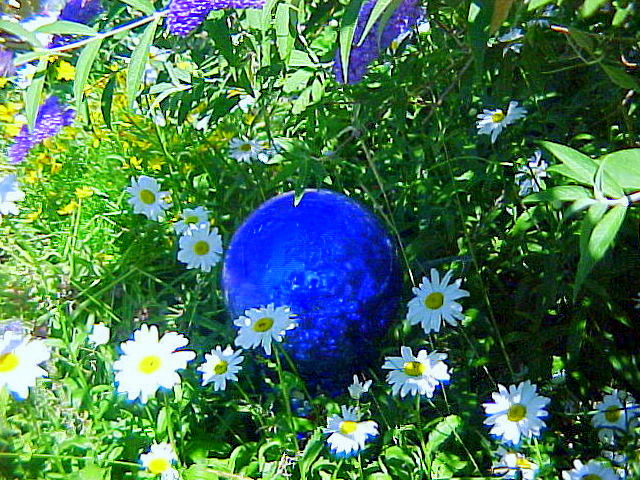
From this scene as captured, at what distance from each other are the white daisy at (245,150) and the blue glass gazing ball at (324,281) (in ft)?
1.42

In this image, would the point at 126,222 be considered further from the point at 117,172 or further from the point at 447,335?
the point at 447,335

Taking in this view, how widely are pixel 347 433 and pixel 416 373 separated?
0.47 feet

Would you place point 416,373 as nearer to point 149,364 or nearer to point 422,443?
point 422,443

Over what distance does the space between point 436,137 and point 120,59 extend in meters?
0.90

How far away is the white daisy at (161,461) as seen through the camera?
125cm

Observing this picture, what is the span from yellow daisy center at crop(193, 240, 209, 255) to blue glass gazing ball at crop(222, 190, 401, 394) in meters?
0.15

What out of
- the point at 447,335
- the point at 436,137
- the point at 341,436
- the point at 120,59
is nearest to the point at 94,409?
the point at 341,436

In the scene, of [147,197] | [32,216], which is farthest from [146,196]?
[32,216]

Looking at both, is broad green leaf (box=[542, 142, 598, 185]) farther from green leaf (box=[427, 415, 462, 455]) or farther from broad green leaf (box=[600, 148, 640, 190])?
green leaf (box=[427, 415, 462, 455])

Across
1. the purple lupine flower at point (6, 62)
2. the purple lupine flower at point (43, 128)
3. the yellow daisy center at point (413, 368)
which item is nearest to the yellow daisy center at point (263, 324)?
the yellow daisy center at point (413, 368)

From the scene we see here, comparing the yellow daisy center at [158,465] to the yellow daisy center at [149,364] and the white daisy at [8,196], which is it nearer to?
the yellow daisy center at [149,364]

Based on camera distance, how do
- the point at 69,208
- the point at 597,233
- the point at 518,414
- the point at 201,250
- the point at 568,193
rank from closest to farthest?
the point at 597,233
the point at 568,193
the point at 518,414
the point at 201,250
the point at 69,208

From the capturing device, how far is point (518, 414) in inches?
47.4

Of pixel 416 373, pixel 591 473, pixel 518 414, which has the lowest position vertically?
pixel 591 473
